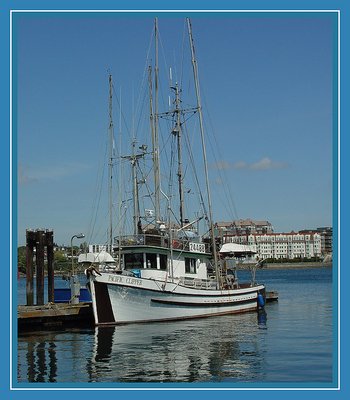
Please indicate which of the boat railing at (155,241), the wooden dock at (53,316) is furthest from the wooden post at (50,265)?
the boat railing at (155,241)

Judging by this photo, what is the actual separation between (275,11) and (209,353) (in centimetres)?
1242

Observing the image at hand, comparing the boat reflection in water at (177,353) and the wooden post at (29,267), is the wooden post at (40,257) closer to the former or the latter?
the wooden post at (29,267)

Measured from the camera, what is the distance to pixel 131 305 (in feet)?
94.7

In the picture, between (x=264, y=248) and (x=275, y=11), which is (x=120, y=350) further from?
(x=264, y=248)

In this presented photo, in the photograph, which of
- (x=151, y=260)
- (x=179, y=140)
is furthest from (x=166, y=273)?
(x=179, y=140)

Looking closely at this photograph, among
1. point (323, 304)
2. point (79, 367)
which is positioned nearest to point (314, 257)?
point (323, 304)

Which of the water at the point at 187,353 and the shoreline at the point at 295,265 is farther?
the shoreline at the point at 295,265

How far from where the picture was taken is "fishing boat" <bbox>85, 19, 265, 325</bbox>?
93.5 feet

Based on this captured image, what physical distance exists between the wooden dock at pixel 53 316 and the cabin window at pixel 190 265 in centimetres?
617

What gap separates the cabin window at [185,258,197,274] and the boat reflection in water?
428cm

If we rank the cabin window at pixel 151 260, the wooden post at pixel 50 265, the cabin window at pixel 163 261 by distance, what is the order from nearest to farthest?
the wooden post at pixel 50 265 < the cabin window at pixel 151 260 < the cabin window at pixel 163 261

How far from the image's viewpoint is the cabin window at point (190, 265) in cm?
3384

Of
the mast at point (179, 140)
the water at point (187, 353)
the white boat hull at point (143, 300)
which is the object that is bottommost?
the water at point (187, 353)

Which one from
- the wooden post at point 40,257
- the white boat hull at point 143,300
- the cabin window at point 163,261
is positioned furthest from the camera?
the cabin window at point 163,261
